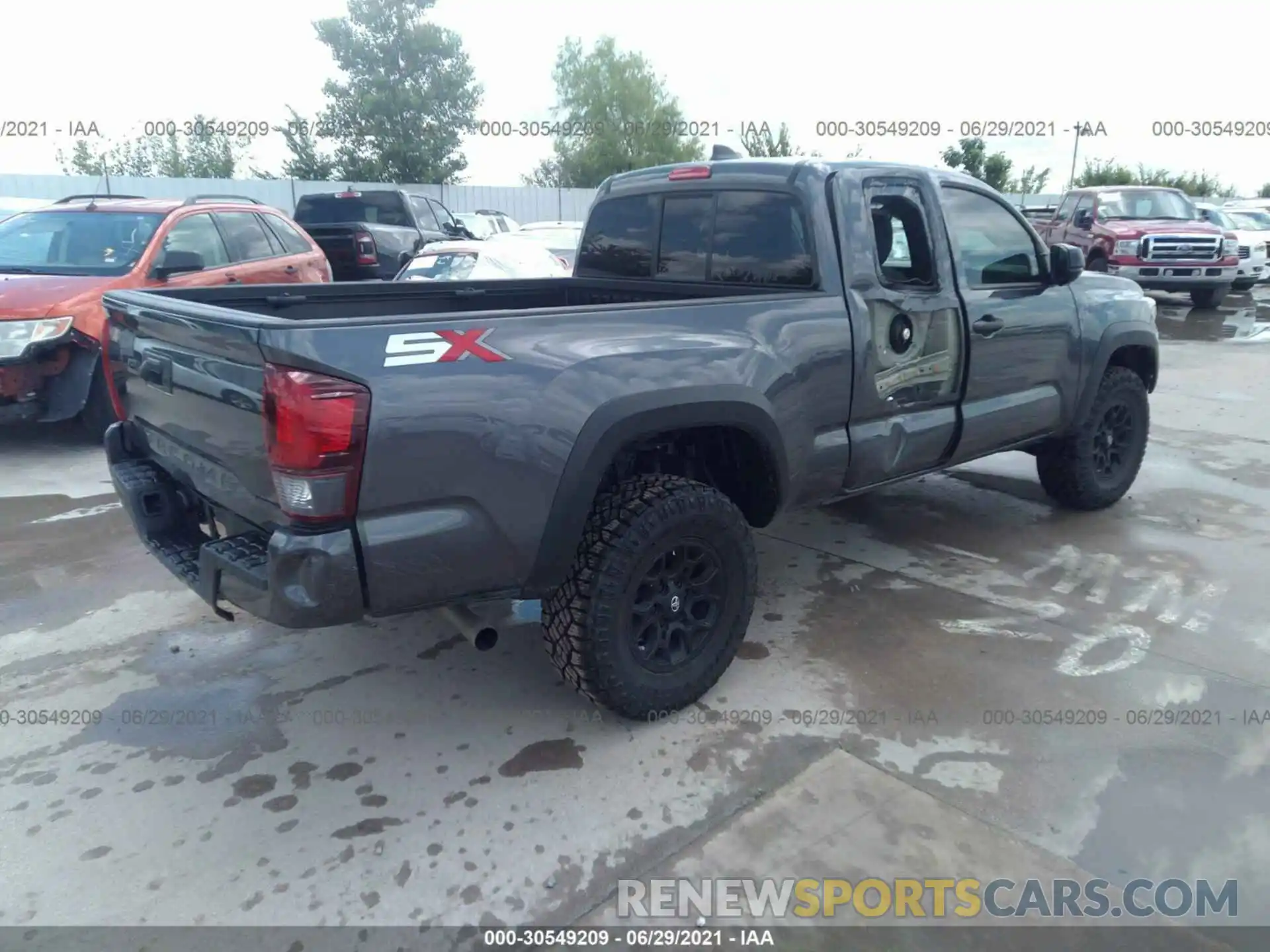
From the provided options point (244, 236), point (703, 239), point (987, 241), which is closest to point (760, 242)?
point (703, 239)

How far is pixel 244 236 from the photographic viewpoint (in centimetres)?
794

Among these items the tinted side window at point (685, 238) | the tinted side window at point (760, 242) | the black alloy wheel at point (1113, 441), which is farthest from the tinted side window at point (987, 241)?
the black alloy wheel at point (1113, 441)

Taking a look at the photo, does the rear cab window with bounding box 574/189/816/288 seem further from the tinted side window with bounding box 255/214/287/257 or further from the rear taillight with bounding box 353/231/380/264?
the rear taillight with bounding box 353/231/380/264

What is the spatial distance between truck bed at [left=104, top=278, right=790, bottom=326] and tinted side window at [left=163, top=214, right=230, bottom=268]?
12.3 ft

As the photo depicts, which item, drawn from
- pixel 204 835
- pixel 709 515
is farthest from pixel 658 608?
pixel 204 835

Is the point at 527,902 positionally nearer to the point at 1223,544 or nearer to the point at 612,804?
the point at 612,804

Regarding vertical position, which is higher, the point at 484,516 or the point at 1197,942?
the point at 484,516

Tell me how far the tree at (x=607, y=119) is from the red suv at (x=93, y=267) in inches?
1432

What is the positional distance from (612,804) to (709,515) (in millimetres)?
975

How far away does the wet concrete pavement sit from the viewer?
251cm

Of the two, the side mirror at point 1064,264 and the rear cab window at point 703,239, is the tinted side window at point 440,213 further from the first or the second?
the side mirror at point 1064,264

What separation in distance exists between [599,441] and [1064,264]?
9.59ft

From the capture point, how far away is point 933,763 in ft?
9.77

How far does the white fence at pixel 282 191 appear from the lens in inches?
862
